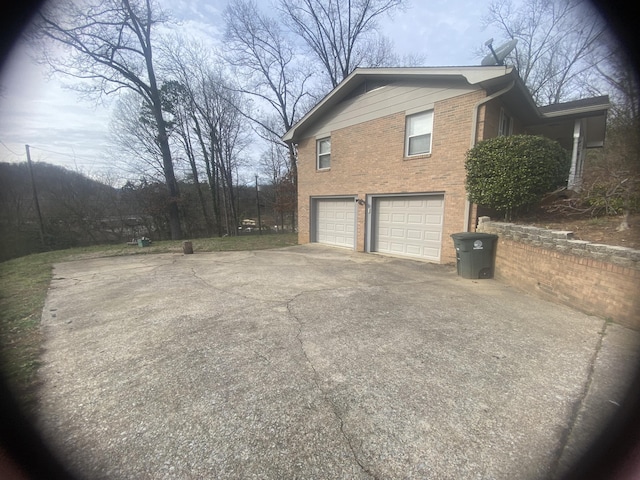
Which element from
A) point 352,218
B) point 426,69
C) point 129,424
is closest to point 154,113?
point 352,218

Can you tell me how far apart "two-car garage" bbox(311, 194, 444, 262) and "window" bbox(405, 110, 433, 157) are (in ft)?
4.53

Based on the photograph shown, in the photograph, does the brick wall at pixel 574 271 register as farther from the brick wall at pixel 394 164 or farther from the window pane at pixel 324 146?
the window pane at pixel 324 146

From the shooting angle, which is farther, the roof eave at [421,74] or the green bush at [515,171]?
the roof eave at [421,74]

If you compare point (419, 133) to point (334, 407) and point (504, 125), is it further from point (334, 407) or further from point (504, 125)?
point (334, 407)

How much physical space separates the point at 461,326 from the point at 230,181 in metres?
21.7

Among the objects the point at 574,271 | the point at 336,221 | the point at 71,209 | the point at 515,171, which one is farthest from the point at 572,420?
the point at 71,209

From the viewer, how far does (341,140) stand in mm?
9641

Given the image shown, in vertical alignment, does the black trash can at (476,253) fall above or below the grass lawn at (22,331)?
above

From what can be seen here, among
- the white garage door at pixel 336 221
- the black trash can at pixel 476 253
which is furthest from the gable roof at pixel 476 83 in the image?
the black trash can at pixel 476 253

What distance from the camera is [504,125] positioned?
7531 millimetres

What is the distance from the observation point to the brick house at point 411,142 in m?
6.63

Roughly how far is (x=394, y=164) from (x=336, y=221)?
331 centimetres

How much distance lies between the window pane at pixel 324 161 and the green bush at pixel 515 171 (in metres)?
5.55

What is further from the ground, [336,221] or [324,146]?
[324,146]
